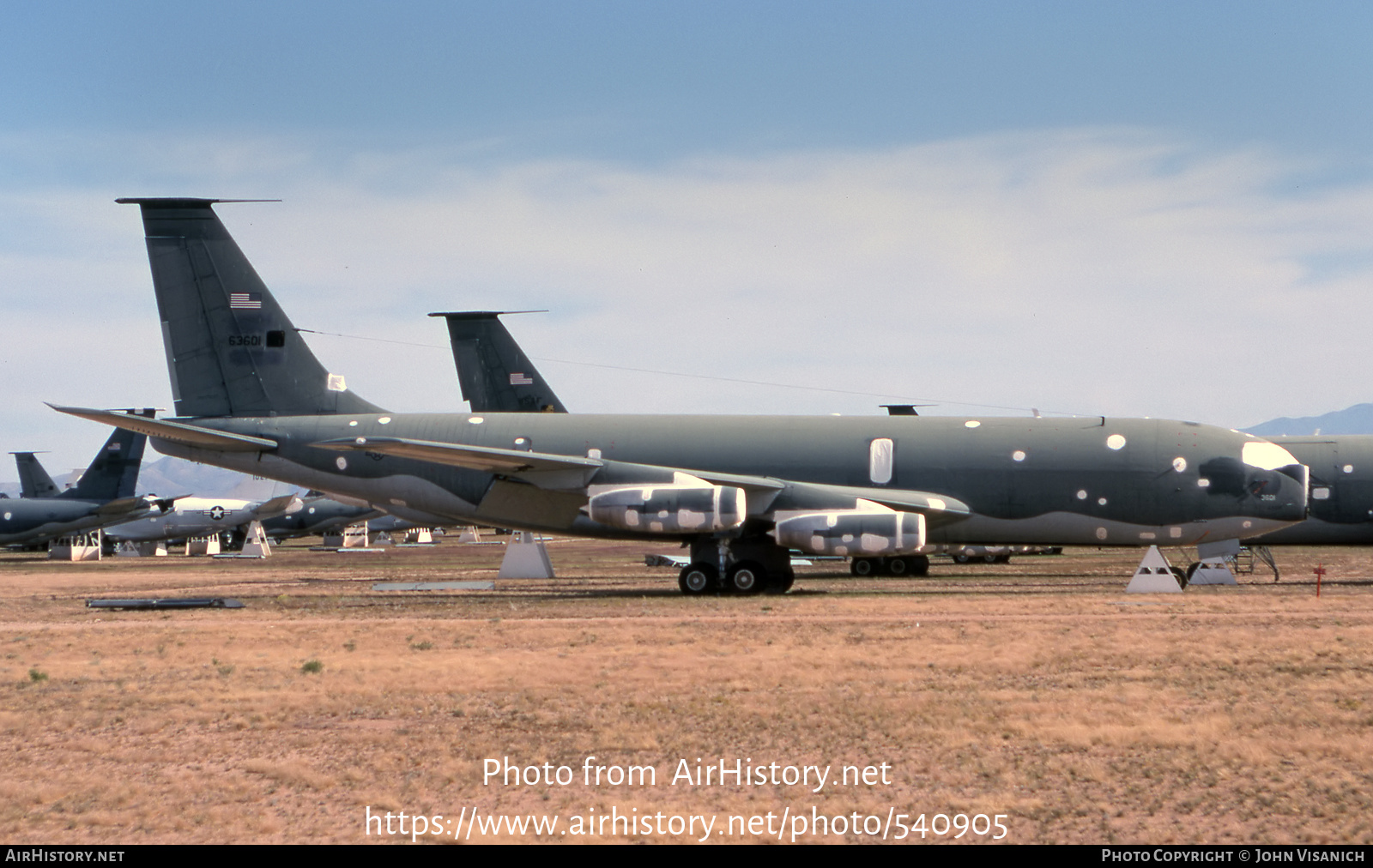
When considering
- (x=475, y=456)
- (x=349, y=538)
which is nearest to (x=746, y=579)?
(x=475, y=456)

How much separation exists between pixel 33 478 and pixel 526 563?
51.1m

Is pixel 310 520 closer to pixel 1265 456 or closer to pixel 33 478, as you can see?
pixel 33 478

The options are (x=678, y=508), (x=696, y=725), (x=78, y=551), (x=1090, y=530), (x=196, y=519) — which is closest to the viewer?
(x=696, y=725)

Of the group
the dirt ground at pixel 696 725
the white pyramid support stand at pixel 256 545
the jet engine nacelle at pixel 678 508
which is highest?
the jet engine nacelle at pixel 678 508

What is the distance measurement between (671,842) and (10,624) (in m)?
18.0

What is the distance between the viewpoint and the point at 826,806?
9.09 metres

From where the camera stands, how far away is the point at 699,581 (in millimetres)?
28266

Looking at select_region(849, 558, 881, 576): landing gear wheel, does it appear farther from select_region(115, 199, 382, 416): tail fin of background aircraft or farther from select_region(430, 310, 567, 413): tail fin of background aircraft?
select_region(115, 199, 382, 416): tail fin of background aircraft

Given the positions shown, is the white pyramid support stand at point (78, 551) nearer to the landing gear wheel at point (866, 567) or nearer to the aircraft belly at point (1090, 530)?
the landing gear wheel at point (866, 567)

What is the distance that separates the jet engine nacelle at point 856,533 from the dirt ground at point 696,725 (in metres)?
3.28

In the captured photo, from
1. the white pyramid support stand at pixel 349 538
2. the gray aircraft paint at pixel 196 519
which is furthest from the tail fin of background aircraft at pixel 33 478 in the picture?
the white pyramid support stand at pixel 349 538

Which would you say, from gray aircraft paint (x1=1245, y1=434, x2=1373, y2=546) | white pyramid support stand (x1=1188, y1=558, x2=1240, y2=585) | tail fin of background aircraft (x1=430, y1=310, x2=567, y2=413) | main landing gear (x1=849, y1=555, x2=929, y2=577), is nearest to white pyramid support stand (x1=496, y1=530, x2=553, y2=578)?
tail fin of background aircraft (x1=430, y1=310, x2=567, y2=413)

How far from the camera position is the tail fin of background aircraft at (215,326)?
3056cm
